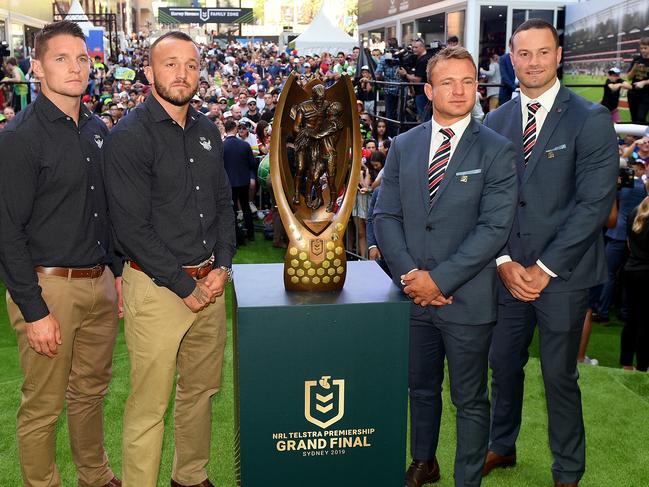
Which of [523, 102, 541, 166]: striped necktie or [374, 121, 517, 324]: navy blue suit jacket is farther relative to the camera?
[523, 102, 541, 166]: striped necktie

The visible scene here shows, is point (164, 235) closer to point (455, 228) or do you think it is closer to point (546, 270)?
point (455, 228)

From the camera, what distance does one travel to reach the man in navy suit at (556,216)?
288 cm

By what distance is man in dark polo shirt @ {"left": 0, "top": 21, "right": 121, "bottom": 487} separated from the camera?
257 centimetres

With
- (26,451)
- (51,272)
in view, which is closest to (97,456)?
(26,451)

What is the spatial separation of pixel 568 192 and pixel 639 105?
7.03 metres

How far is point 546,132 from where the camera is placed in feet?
9.70

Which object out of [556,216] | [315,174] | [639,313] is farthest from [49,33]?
[639,313]

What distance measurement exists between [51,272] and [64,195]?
0.29 m

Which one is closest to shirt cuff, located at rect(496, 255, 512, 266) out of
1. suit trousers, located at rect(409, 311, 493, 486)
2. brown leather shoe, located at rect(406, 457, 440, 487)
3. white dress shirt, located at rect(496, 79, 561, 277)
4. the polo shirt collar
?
white dress shirt, located at rect(496, 79, 561, 277)

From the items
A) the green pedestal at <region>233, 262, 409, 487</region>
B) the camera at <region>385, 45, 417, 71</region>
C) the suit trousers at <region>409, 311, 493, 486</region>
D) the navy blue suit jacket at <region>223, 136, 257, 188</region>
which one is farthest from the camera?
the camera at <region>385, 45, 417, 71</region>

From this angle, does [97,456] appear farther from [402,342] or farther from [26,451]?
[402,342]

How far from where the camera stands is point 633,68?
908 centimetres

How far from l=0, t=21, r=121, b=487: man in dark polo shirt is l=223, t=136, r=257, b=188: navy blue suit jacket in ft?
22.9

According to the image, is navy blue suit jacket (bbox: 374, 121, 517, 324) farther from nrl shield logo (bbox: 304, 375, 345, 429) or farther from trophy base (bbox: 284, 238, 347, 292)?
nrl shield logo (bbox: 304, 375, 345, 429)
